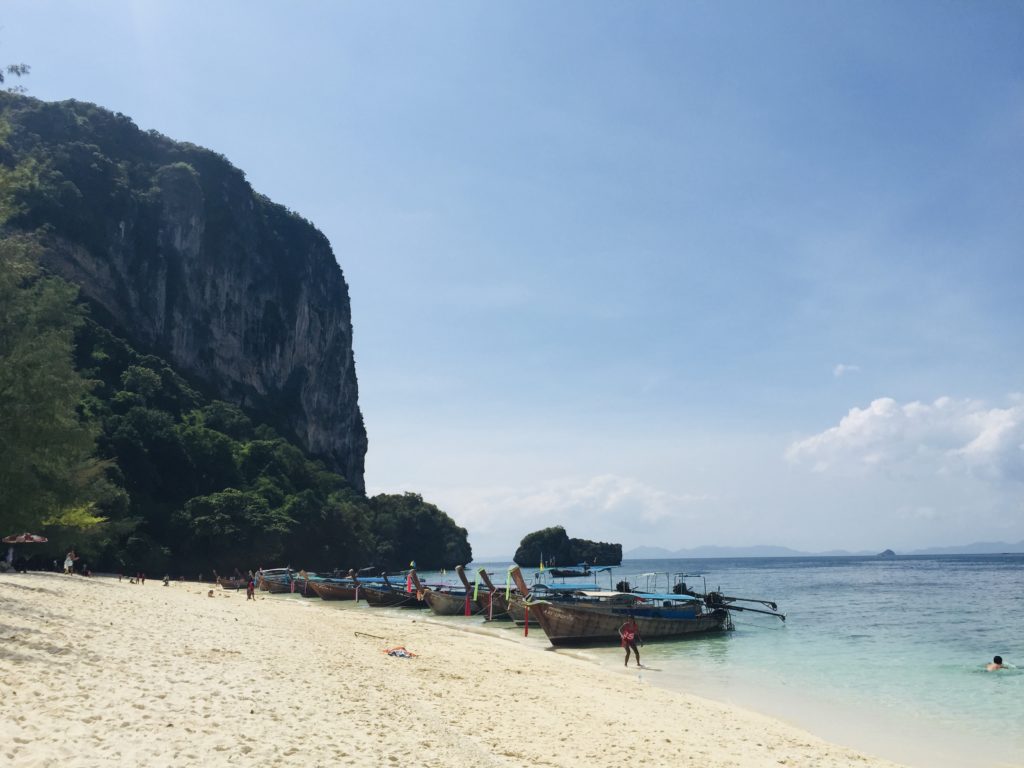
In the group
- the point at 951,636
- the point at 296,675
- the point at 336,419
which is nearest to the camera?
the point at 296,675

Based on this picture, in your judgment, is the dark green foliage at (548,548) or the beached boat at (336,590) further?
the dark green foliage at (548,548)

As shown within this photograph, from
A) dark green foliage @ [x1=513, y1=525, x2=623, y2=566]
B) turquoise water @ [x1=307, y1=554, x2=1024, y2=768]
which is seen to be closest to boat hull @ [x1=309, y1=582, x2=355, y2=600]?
turquoise water @ [x1=307, y1=554, x2=1024, y2=768]

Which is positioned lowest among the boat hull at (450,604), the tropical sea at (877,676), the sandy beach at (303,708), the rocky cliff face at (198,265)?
the tropical sea at (877,676)

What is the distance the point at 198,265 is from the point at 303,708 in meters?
124

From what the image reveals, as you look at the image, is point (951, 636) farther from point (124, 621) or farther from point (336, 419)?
point (336, 419)

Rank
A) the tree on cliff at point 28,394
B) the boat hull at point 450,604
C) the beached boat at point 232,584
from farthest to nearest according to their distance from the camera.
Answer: the beached boat at point 232,584 < the boat hull at point 450,604 < the tree on cliff at point 28,394

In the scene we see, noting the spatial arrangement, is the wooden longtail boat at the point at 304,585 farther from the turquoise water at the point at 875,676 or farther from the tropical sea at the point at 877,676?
the tropical sea at the point at 877,676

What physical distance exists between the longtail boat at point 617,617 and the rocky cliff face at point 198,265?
8764cm

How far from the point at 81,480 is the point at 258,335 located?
97.8m

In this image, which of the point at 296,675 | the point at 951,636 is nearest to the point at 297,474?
the point at 951,636

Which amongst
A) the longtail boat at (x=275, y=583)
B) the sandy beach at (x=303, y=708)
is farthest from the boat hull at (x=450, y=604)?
the sandy beach at (x=303, y=708)

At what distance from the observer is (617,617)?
1213 inches

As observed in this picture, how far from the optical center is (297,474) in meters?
99.0

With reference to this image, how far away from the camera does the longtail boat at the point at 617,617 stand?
2964 centimetres
